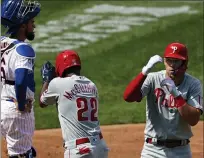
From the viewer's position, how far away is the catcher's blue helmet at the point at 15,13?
22.5 ft

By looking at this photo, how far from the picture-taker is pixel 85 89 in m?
6.45

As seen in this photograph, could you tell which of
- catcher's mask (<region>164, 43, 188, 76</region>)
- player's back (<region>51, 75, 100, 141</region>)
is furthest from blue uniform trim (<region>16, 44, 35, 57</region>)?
catcher's mask (<region>164, 43, 188, 76</region>)

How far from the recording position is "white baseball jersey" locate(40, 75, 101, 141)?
6.36 metres

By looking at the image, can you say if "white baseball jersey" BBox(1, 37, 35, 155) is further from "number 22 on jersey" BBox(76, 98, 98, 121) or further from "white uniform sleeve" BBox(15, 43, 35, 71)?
"number 22 on jersey" BBox(76, 98, 98, 121)

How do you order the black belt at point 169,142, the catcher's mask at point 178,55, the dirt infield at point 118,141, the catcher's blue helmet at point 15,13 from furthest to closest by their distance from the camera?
the dirt infield at point 118,141 → the catcher's blue helmet at point 15,13 → the black belt at point 169,142 → the catcher's mask at point 178,55

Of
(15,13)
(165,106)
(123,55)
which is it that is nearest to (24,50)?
(15,13)

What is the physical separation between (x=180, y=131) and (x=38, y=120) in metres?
6.41

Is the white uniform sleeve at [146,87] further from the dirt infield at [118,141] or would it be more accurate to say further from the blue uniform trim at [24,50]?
the dirt infield at [118,141]

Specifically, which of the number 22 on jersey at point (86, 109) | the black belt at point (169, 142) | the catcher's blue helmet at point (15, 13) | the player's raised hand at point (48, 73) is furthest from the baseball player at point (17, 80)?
the black belt at point (169, 142)

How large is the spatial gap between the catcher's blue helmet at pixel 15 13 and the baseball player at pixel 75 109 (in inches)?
26.2

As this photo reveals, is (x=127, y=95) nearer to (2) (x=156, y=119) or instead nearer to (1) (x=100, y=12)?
(2) (x=156, y=119)

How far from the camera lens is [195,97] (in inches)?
258

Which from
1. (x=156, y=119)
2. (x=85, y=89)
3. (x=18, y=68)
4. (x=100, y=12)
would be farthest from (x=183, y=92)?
(x=100, y=12)

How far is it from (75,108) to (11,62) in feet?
2.63
